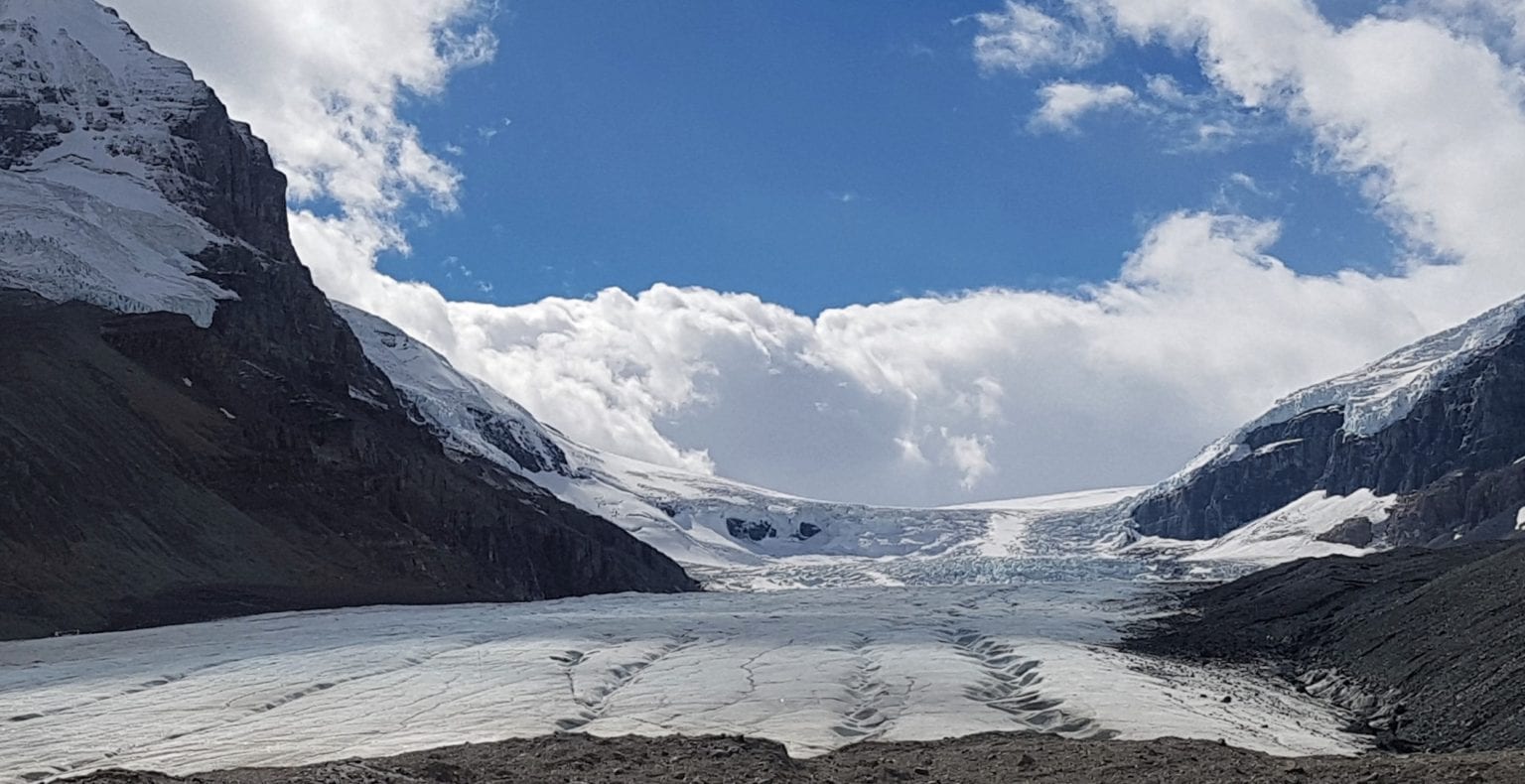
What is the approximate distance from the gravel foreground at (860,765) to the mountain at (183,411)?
42.7m

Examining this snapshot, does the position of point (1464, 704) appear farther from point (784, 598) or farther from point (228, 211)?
point (228, 211)

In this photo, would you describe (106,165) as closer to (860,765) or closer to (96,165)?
(96,165)

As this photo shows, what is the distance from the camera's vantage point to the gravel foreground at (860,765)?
16.9m

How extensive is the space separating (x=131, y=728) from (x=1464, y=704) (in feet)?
77.5

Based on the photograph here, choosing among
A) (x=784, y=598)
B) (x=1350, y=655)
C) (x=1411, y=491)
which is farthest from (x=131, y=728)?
(x=1411, y=491)

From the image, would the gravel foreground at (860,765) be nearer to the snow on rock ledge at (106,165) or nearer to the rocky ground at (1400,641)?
the rocky ground at (1400,641)

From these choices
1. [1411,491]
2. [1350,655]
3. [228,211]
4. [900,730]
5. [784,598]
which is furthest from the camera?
[1411,491]

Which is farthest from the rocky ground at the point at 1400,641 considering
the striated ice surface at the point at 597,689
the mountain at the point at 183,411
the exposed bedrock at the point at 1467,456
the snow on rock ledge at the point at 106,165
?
the exposed bedrock at the point at 1467,456

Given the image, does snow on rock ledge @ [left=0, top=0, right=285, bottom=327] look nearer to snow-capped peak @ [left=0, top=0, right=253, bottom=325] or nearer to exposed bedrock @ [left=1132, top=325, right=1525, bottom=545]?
snow-capped peak @ [left=0, top=0, right=253, bottom=325]

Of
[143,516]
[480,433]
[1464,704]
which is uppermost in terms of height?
[480,433]

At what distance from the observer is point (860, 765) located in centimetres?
1975

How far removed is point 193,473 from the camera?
77688 millimetres

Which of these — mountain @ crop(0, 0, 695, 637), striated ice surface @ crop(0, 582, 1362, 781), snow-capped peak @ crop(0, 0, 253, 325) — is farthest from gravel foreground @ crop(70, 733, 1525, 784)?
snow-capped peak @ crop(0, 0, 253, 325)

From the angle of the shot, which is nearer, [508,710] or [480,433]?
[508,710]
